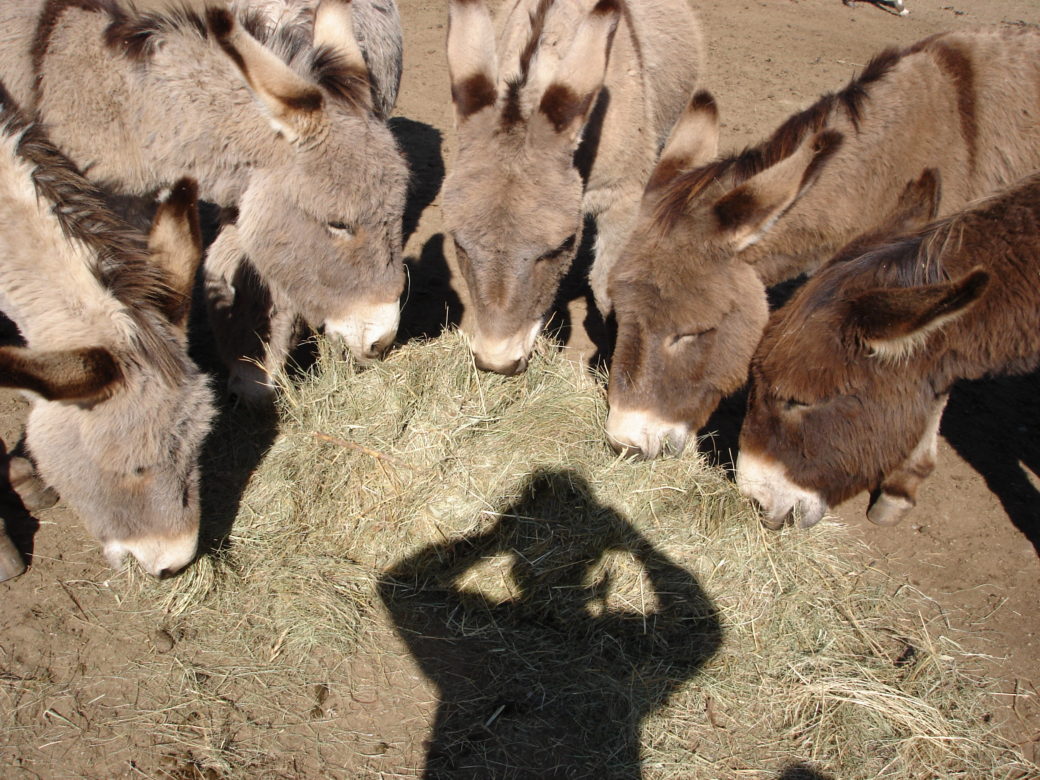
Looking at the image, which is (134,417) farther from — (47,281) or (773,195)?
(773,195)

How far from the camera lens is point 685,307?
11.7 ft

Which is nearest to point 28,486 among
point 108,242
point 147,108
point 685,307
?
point 108,242

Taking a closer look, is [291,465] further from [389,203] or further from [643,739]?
[643,739]

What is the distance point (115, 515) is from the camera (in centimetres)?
296

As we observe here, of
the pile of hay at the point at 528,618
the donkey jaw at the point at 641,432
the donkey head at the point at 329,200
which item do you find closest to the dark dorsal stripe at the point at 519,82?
the donkey head at the point at 329,200

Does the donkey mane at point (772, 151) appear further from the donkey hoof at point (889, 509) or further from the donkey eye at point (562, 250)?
the donkey hoof at point (889, 509)

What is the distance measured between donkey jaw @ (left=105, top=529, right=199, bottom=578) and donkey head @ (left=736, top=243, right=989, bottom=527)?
2601 mm

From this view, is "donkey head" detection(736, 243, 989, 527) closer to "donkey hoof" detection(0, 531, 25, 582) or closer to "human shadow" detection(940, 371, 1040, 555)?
"human shadow" detection(940, 371, 1040, 555)

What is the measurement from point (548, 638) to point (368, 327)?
1.93 m

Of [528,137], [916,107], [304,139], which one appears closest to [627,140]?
[528,137]

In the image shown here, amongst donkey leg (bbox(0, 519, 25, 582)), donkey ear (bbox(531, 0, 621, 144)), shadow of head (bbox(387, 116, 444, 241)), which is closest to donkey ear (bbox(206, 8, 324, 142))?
donkey ear (bbox(531, 0, 621, 144))

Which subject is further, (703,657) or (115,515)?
(703,657)

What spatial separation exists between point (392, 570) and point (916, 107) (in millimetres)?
3745

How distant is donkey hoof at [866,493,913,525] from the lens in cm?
426
